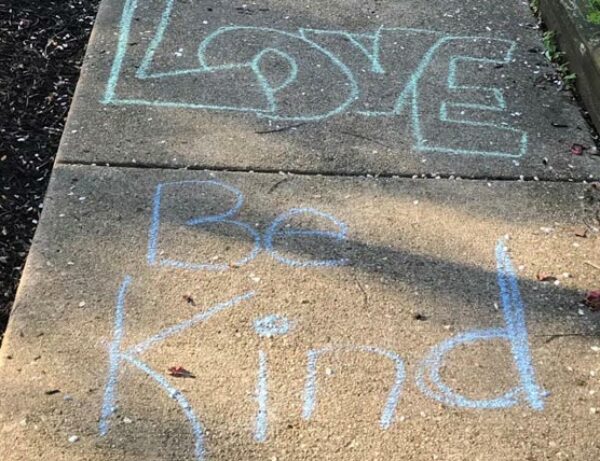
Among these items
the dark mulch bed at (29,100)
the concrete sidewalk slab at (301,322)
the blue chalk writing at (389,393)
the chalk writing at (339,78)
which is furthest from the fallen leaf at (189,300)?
the chalk writing at (339,78)

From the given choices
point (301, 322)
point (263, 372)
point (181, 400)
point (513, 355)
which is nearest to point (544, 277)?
point (513, 355)

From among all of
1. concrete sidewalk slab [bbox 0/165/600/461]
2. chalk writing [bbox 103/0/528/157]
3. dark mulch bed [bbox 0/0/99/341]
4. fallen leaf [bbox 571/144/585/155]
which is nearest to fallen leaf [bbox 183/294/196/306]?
concrete sidewalk slab [bbox 0/165/600/461]

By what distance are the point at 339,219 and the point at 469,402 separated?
0.90 meters

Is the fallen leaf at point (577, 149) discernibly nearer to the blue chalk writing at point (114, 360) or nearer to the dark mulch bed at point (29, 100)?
the blue chalk writing at point (114, 360)

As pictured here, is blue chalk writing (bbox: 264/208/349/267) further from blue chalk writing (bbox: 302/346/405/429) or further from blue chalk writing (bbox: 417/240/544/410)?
blue chalk writing (bbox: 417/240/544/410)

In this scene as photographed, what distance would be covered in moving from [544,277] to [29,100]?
234 cm

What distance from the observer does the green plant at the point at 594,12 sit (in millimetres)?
3701

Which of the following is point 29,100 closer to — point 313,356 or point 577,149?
point 313,356

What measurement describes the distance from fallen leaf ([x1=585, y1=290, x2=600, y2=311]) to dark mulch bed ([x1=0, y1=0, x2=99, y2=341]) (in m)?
1.96

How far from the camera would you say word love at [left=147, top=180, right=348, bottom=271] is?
2.77 m

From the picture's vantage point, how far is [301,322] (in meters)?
2.59

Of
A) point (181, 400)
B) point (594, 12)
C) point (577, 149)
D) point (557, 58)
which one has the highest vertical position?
point (594, 12)

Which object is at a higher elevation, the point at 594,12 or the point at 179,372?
the point at 594,12

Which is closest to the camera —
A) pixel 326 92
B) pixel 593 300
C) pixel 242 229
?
pixel 593 300
